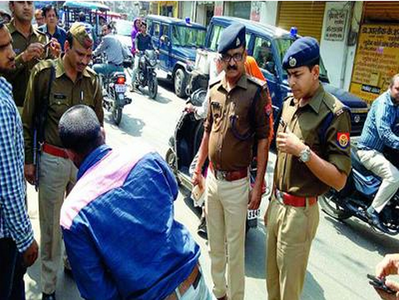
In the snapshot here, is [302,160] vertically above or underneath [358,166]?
above

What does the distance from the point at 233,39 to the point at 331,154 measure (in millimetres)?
992

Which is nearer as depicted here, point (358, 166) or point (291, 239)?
point (291, 239)

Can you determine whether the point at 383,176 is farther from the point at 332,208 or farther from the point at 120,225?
the point at 120,225

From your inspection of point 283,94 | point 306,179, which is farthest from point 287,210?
point 283,94

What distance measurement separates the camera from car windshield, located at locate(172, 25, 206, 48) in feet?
37.9

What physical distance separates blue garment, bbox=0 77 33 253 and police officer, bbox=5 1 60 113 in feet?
4.94

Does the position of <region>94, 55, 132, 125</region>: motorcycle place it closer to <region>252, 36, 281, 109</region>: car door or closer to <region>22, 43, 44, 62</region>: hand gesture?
<region>252, 36, 281, 109</region>: car door

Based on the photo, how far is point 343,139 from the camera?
2141 millimetres

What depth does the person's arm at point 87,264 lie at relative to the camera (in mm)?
1339

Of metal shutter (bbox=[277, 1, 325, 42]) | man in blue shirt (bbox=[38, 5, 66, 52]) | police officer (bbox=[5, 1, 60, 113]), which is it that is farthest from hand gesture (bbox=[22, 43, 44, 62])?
metal shutter (bbox=[277, 1, 325, 42])

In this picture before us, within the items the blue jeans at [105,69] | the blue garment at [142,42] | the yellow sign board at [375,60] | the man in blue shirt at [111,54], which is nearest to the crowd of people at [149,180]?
the man in blue shirt at [111,54]

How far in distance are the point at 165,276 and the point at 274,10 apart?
1358cm

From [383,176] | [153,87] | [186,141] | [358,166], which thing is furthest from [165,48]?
[383,176]

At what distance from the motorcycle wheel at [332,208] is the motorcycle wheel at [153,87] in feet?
21.3
